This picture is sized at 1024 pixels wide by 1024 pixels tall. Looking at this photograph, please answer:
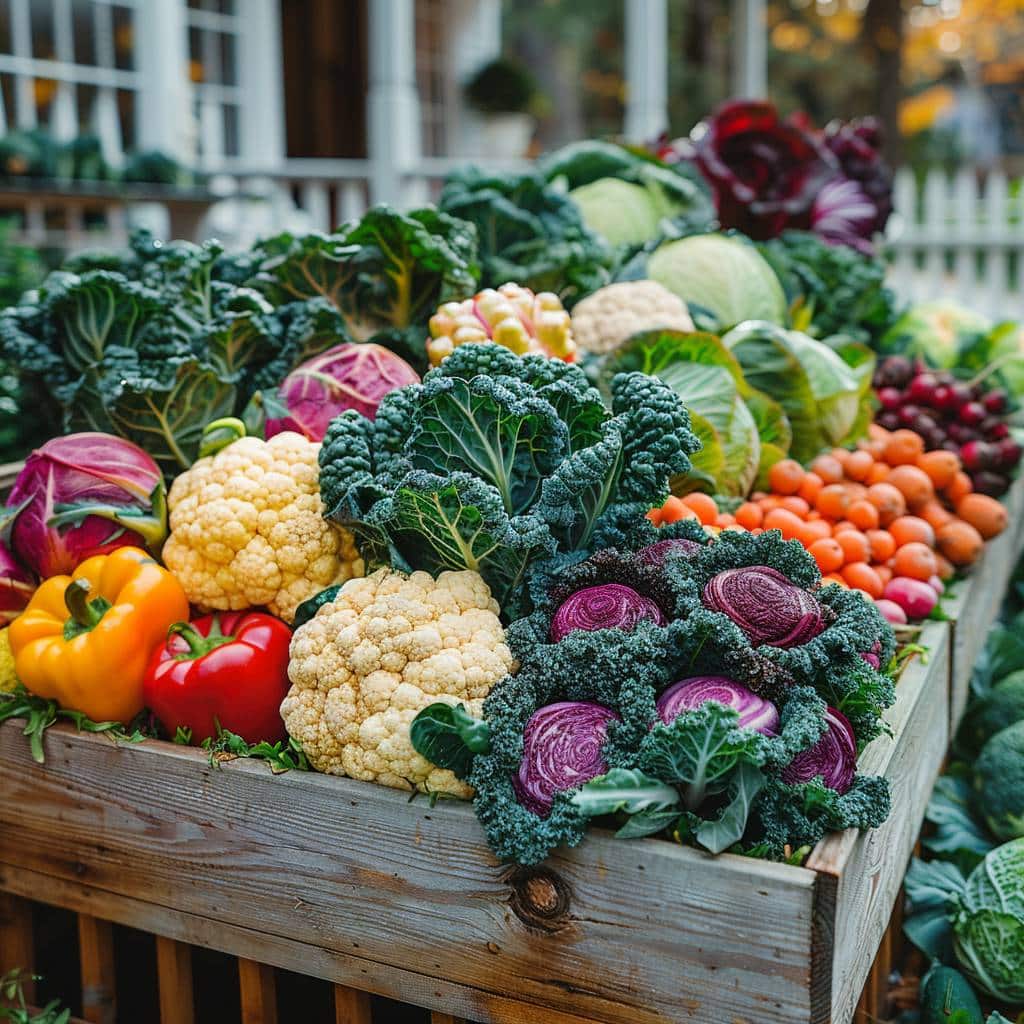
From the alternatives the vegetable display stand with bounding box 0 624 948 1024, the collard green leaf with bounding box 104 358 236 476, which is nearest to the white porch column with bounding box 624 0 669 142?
the collard green leaf with bounding box 104 358 236 476

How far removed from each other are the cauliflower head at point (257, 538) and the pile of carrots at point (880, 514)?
0.59 metres

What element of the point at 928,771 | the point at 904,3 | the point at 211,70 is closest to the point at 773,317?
the point at 928,771

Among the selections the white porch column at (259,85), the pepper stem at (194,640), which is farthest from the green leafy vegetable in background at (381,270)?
the white porch column at (259,85)

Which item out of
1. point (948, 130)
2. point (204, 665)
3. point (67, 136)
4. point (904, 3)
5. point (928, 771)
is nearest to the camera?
point (204, 665)

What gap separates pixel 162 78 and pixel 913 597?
6047 millimetres

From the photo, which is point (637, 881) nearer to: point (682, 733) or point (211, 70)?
point (682, 733)

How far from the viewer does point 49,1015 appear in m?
1.65

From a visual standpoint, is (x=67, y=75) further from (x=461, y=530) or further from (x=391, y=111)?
(x=461, y=530)

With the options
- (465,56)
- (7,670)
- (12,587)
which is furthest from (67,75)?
(7,670)

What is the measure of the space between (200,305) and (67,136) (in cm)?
507

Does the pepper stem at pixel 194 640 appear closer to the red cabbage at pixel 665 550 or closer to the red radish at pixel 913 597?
the red cabbage at pixel 665 550

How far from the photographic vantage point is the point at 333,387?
1.98m

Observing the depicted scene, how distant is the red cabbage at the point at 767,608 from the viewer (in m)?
1.42

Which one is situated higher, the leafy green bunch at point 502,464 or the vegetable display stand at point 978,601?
the leafy green bunch at point 502,464
